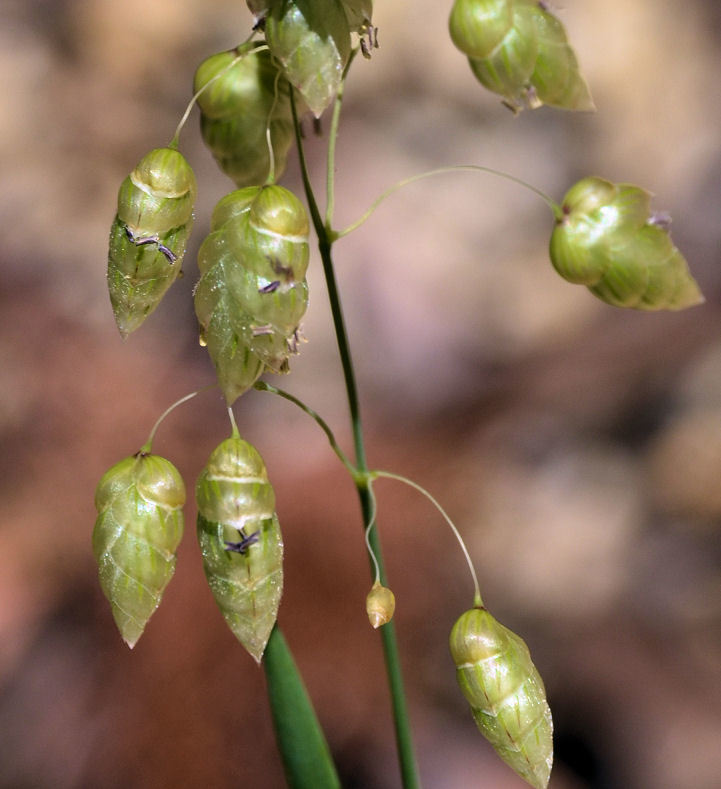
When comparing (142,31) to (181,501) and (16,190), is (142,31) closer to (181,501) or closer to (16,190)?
(16,190)

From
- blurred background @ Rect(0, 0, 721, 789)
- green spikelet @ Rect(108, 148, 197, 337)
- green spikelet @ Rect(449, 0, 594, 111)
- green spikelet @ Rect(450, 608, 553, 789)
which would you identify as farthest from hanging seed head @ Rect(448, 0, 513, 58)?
blurred background @ Rect(0, 0, 721, 789)

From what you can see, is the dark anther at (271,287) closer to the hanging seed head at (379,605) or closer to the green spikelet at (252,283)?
the green spikelet at (252,283)

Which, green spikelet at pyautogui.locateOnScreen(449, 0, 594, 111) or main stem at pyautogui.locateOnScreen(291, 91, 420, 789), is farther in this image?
main stem at pyautogui.locateOnScreen(291, 91, 420, 789)

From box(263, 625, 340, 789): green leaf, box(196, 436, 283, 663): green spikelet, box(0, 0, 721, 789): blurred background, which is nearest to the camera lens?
box(196, 436, 283, 663): green spikelet

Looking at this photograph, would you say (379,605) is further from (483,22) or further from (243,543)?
(483,22)

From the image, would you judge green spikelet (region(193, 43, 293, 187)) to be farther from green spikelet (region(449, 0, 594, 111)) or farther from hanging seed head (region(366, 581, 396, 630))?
hanging seed head (region(366, 581, 396, 630))

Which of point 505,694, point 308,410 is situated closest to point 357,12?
point 308,410
